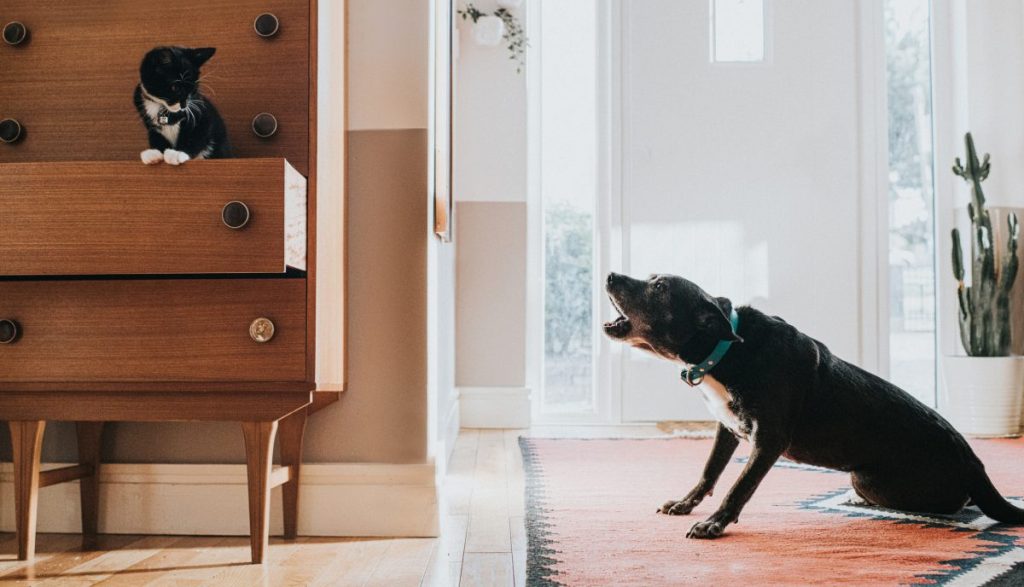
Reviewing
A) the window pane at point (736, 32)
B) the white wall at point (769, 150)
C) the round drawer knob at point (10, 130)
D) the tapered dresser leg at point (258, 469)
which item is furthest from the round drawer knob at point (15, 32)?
the window pane at point (736, 32)

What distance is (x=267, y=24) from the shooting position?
61.9 inches

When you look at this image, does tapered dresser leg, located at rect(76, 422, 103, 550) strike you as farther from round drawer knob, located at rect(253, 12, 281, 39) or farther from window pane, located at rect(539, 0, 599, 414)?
window pane, located at rect(539, 0, 599, 414)

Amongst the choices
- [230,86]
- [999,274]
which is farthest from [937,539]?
[999,274]

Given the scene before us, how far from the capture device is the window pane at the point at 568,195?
3719mm

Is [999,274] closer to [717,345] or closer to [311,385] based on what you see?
[717,345]

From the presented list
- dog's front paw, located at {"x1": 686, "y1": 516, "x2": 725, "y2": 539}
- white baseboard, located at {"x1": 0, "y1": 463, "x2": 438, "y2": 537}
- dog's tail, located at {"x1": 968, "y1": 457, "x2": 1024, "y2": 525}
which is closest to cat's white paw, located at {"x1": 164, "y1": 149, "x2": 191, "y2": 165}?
white baseboard, located at {"x1": 0, "y1": 463, "x2": 438, "y2": 537}

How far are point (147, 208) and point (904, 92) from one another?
3494 millimetres

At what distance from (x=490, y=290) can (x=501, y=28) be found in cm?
113

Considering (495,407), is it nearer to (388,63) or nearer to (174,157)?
(388,63)

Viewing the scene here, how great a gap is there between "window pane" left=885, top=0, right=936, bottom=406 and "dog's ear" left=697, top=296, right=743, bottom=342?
2.42m

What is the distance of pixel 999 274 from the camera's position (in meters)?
3.41

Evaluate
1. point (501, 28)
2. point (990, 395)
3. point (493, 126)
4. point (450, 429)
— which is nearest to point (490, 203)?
point (493, 126)

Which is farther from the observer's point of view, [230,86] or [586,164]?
[586,164]

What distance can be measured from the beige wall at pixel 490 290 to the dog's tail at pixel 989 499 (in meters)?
2.07
